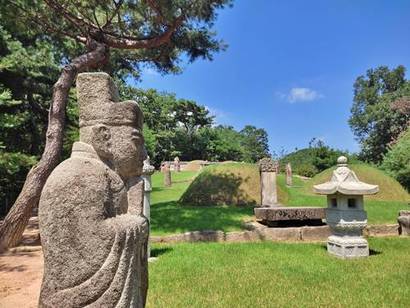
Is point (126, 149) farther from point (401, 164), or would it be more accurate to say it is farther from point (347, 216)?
point (401, 164)

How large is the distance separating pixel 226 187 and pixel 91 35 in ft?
25.7

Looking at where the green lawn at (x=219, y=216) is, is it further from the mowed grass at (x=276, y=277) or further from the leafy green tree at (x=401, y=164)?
the leafy green tree at (x=401, y=164)

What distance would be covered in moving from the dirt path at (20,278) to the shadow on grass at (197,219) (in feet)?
10.8

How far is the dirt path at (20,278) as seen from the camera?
6038 mm

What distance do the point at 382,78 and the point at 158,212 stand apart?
3682 centimetres

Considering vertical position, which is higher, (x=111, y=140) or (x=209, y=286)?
(x=111, y=140)

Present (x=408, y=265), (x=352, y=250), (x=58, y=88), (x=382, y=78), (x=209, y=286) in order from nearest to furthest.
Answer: (x=209, y=286) < (x=408, y=265) < (x=352, y=250) < (x=58, y=88) < (x=382, y=78)

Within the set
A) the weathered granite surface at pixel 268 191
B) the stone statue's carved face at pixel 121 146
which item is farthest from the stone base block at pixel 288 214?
the stone statue's carved face at pixel 121 146

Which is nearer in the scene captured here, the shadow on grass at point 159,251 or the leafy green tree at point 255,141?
the shadow on grass at point 159,251

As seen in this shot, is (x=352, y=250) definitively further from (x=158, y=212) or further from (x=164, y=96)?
(x=164, y=96)

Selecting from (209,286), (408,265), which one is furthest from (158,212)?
(408,265)

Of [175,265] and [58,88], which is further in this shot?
[58,88]

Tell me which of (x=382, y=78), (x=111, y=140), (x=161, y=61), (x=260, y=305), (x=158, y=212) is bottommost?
(x=260, y=305)

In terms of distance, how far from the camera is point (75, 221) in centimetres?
246
